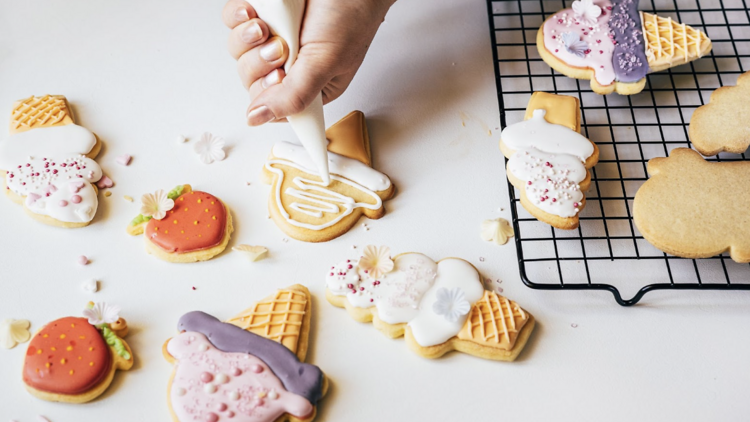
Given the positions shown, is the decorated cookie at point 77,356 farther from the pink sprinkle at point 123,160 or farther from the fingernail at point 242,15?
the fingernail at point 242,15

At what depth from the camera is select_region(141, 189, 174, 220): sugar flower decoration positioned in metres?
1.55

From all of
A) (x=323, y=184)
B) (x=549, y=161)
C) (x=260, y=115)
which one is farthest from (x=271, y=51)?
(x=549, y=161)

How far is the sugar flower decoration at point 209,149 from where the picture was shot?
1.68m

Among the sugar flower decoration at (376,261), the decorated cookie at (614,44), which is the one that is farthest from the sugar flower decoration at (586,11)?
the sugar flower decoration at (376,261)

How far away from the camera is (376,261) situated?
4.86 ft

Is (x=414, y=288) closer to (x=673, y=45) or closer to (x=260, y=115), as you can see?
(x=260, y=115)

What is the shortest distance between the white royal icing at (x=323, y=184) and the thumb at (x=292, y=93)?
15cm

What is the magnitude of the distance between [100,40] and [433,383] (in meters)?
1.35

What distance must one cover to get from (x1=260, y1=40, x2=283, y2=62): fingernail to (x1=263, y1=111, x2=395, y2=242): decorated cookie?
0.25 m

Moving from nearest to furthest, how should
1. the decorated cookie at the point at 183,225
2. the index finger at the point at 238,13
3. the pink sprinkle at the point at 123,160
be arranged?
the index finger at the point at 238,13
the decorated cookie at the point at 183,225
the pink sprinkle at the point at 123,160

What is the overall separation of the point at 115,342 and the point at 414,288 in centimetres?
63

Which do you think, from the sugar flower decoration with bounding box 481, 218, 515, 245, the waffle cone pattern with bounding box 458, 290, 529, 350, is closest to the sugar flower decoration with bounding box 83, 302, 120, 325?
the waffle cone pattern with bounding box 458, 290, 529, 350

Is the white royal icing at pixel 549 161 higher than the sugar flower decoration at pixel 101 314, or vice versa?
the sugar flower decoration at pixel 101 314

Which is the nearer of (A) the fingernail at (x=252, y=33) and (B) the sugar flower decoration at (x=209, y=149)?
(A) the fingernail at (x=252, y=33)
